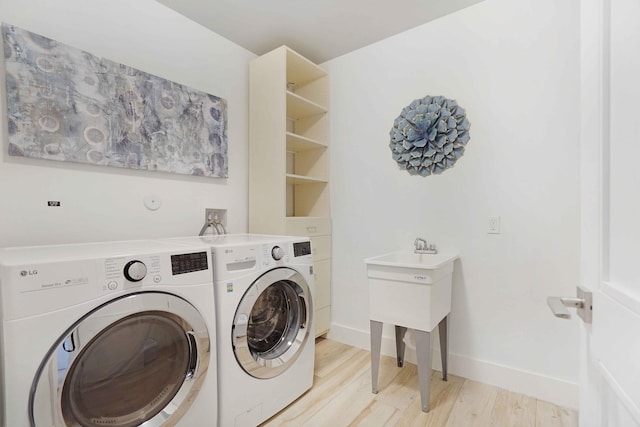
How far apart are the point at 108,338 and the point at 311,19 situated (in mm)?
2164

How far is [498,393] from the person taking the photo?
→ 67.8 inches

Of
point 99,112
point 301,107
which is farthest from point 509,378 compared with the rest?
→ point 99,112

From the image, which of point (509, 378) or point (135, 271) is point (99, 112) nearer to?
point (135, 271)

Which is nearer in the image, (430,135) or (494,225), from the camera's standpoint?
(494,225)

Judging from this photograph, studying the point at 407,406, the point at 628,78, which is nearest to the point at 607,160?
the point at 628,78

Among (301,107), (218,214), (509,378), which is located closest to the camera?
(509,378)

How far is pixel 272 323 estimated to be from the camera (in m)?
1.64

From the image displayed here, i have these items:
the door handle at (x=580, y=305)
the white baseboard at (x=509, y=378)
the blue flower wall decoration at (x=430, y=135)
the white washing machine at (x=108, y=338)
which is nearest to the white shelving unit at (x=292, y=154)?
the blue flower wall decoration at (x=430, y=135)

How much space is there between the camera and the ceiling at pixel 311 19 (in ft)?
6.16

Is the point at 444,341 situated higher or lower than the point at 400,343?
higher

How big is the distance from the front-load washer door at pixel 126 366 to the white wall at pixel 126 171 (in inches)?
31.1

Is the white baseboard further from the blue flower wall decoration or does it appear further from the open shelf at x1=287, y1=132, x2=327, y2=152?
the open shelf at x1=287, y1=132, x2=327, y2=152

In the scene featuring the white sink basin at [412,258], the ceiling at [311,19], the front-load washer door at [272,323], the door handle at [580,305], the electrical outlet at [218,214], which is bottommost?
the front-load washer door at [272,323]

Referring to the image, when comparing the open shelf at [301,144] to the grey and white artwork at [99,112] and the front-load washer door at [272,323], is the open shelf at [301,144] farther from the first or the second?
the front-load washer door at [272,323]
